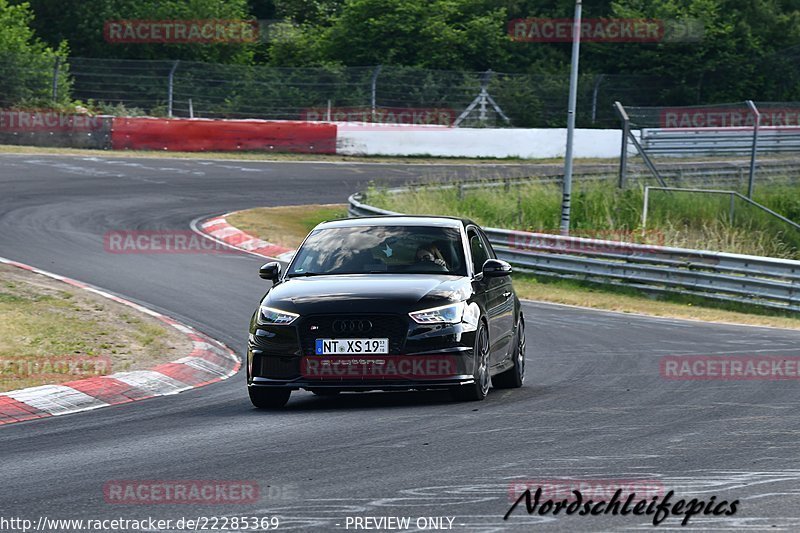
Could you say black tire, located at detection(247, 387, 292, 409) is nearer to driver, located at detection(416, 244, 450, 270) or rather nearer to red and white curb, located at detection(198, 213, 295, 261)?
driver, located at detection(416, 244, 450, 270)

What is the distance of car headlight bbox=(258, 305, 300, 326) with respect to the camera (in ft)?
33.2

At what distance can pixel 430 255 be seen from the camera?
11.2 m

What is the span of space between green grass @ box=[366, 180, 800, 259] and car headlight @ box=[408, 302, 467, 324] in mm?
16496

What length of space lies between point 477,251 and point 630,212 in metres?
17.0

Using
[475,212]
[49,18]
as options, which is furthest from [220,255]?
[49,18]

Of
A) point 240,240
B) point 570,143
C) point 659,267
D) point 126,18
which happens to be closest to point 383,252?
point 659,267

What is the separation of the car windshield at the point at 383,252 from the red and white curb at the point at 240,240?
1265 cm

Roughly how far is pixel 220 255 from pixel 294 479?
16.5 meters

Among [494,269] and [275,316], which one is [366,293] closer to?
[275,316]

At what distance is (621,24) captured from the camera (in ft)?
177

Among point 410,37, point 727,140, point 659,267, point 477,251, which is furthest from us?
point 410,37

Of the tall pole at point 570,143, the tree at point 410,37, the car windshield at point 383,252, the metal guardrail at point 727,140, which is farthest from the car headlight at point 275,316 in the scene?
the tree at point 410,37

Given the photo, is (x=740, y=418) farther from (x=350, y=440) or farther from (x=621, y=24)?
(x=621, y=24)

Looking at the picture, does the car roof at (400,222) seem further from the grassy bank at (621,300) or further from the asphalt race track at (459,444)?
the grassy bank at (621,300)
